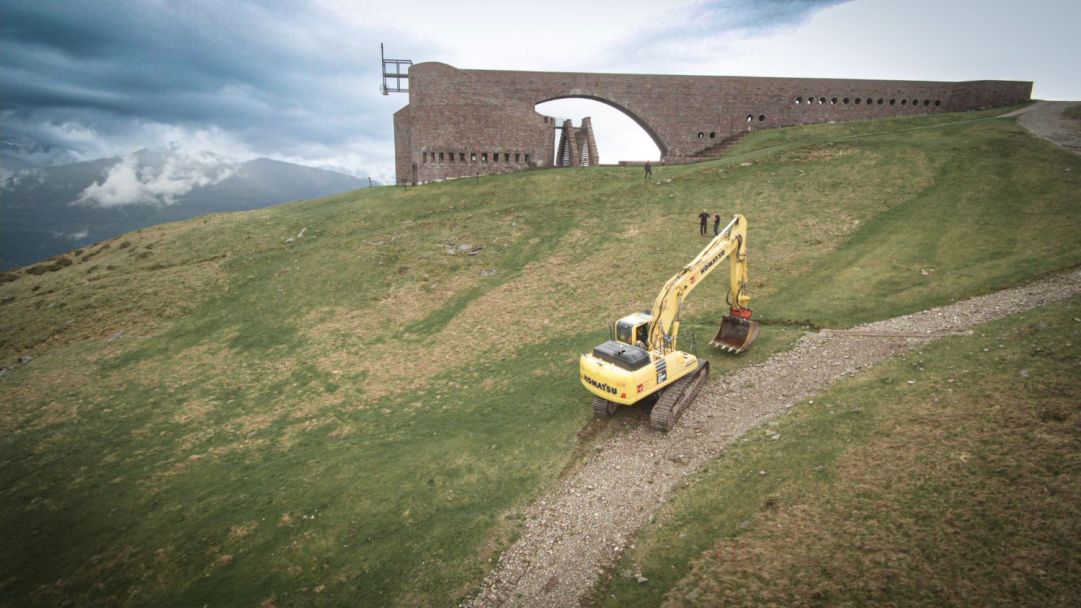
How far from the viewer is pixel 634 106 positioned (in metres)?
53.3

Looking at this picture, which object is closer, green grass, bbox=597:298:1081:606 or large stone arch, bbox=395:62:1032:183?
green grass, bbox=597:298:1081:606

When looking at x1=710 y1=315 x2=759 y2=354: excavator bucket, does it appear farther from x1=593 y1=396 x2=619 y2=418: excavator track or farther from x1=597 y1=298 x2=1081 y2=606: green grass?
x1=593 y1=396 x2=619 y2=418: excavator track

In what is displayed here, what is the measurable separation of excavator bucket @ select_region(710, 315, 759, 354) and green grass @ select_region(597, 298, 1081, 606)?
444 cm

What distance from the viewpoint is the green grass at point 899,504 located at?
8.20 metres

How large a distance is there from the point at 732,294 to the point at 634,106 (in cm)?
4091

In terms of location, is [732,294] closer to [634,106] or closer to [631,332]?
[631,332]

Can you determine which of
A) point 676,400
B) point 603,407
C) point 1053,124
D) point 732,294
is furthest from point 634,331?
point 1053,124

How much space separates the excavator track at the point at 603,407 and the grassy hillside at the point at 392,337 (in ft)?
1.43

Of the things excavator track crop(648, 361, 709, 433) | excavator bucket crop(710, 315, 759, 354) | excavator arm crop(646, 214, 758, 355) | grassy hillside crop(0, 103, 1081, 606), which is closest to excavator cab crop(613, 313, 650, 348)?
excavator arm crop(646, 214, 758, 355)

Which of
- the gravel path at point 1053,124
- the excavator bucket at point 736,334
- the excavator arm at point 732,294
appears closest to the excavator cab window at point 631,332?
the excavator arm at point 732,294

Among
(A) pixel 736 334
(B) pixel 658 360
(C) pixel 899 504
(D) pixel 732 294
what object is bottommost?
(C) pixel 899 504

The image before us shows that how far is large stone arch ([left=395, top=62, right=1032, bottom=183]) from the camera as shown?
50000 millimetres

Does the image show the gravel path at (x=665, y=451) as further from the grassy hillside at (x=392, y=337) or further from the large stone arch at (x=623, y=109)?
the large stone arch at (x=623, y=109)

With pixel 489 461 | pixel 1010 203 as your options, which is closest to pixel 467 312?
pixel 489 461
